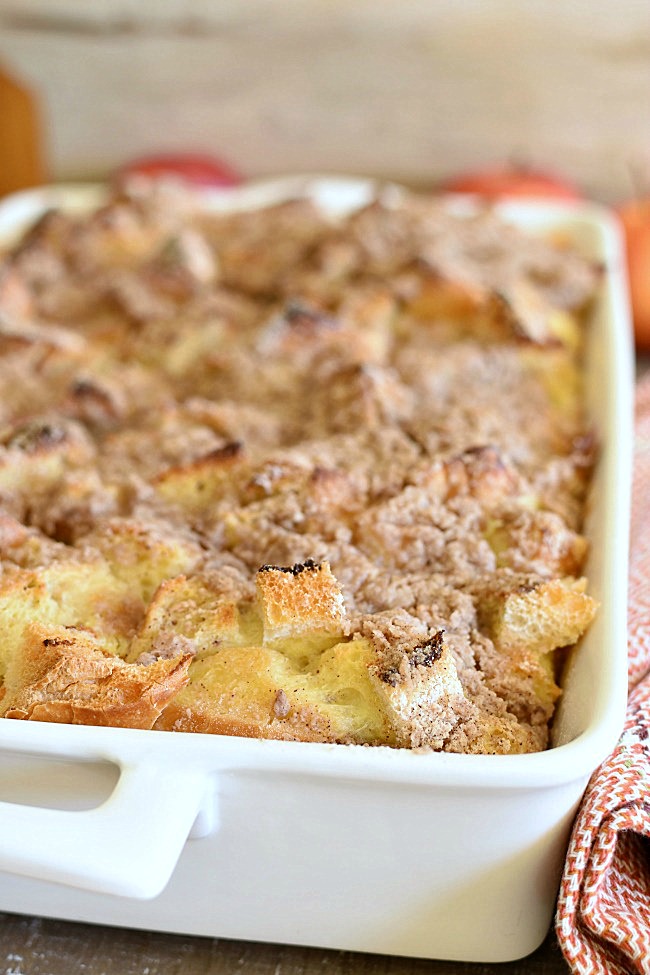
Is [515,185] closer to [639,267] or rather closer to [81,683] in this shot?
[639,267]

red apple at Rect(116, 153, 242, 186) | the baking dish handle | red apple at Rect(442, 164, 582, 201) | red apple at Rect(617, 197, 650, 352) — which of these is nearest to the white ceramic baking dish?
the baking dish handle

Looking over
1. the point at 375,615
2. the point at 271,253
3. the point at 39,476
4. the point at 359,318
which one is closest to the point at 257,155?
the point at 271,253

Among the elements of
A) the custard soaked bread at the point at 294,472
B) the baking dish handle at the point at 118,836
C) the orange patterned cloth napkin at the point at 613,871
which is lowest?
the orange patterned cloth napkin at the point at 613,871

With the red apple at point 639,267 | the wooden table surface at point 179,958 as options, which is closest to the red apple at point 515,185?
the red apple at point 639,267

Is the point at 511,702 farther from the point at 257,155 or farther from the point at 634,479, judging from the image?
the point at 257,155

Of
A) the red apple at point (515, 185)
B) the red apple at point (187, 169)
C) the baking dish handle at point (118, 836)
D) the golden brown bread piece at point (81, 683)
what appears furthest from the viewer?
the red apple at point (187, 169)

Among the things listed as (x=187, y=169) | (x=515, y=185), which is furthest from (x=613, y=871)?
(x=187, y=169)

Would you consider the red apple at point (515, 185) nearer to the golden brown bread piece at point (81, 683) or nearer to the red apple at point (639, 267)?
the red apple at point (639, 267)
